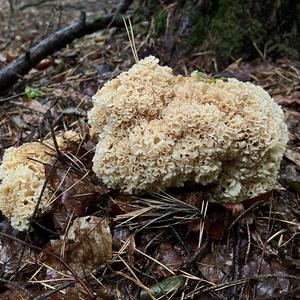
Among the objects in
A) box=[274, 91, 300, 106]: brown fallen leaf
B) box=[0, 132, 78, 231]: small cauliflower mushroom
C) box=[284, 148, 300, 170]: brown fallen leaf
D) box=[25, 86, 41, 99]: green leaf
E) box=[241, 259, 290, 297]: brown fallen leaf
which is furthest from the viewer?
box=[25, 86, 41, 99]: green leaf

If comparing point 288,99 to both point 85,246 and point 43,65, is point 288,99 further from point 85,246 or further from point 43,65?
point 43,65

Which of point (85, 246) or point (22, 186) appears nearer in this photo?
point (85, 246)

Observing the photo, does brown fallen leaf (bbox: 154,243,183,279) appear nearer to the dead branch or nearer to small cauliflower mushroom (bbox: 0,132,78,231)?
small cauliflower mushroom (bbox: 0,132,78,231)

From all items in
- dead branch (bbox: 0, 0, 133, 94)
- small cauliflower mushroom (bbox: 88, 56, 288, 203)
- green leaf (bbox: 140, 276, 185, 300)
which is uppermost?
small cauliflower mushroom (bbox: 88, 56, 288, 203)

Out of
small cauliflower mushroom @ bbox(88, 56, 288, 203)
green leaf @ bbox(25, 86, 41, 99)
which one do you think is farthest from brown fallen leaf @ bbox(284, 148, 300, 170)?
green leaf @ bbox(25, 86, 41, 99)

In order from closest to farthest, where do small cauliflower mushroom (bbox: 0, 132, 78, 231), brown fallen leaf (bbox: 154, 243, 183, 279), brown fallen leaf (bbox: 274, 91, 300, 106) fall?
1. brown fallen leaf (bbox: 154, 243, 183, 279)
2. small cauliflower mushroom (bbox: 0, 132, 78, 231)
3. brown fallen leaf (bbox: 274, 91, 300, 106)

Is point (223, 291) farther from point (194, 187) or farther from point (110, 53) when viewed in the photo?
point (110, 53)

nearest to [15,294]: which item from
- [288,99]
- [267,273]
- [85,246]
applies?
[85,246]

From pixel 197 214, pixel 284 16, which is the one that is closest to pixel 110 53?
pixel 284 16
